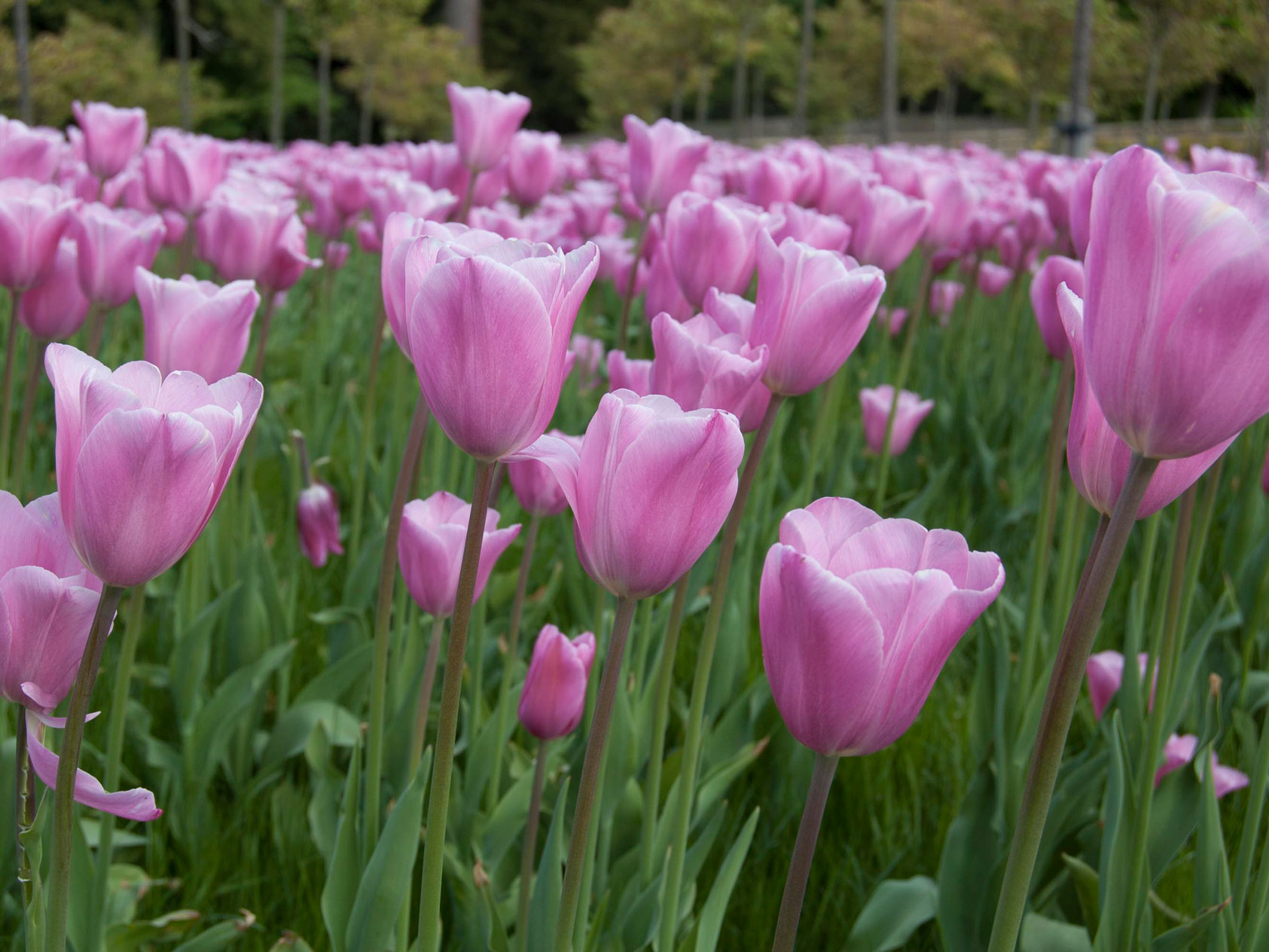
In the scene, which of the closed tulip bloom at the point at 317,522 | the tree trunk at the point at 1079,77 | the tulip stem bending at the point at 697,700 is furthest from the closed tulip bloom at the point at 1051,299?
the tree trunk at the point at 1079,77

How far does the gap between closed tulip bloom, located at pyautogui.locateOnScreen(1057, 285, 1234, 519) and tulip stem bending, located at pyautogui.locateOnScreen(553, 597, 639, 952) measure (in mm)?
297

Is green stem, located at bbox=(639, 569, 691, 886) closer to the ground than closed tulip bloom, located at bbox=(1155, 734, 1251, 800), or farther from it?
farther from it

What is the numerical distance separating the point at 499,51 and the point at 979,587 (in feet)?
116

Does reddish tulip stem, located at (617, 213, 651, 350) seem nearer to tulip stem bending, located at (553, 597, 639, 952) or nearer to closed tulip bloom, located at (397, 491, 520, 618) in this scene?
closed tulip bloom, located at (397, 491, 520, 618)

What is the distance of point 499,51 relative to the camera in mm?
33500

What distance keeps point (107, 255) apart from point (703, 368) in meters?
1.09

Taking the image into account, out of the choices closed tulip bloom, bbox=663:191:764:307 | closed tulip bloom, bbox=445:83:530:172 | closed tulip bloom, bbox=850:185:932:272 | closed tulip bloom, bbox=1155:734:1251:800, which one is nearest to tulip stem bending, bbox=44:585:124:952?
closed tulip bloom, bbox=663:191:764:307

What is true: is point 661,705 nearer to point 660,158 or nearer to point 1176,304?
point 1176,304

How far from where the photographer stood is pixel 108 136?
Result: 8.36 feet

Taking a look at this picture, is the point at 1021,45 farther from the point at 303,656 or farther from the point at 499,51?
the point at 499,51

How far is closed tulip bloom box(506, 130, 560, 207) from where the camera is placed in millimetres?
2574

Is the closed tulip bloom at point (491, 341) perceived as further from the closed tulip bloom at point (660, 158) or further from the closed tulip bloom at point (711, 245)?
the closed tulip bloom at point (660, 158)

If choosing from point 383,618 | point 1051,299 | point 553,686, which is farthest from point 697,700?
point 1051,299

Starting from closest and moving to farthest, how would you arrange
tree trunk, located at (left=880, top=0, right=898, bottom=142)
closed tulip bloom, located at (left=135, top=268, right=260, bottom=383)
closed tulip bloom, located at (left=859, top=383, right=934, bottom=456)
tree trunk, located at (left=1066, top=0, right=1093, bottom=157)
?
closed tulip bloom, located at (left=135, top=268, right=260, bottom=383), closed tulip bloom, located at (left=859, top=383, right=934, bottom=456), tree trunk, located at (left=1066, top=0, right=1093, bottom=157), tree trunk, located at (left=880, top=0, right=898, bottom=142)
